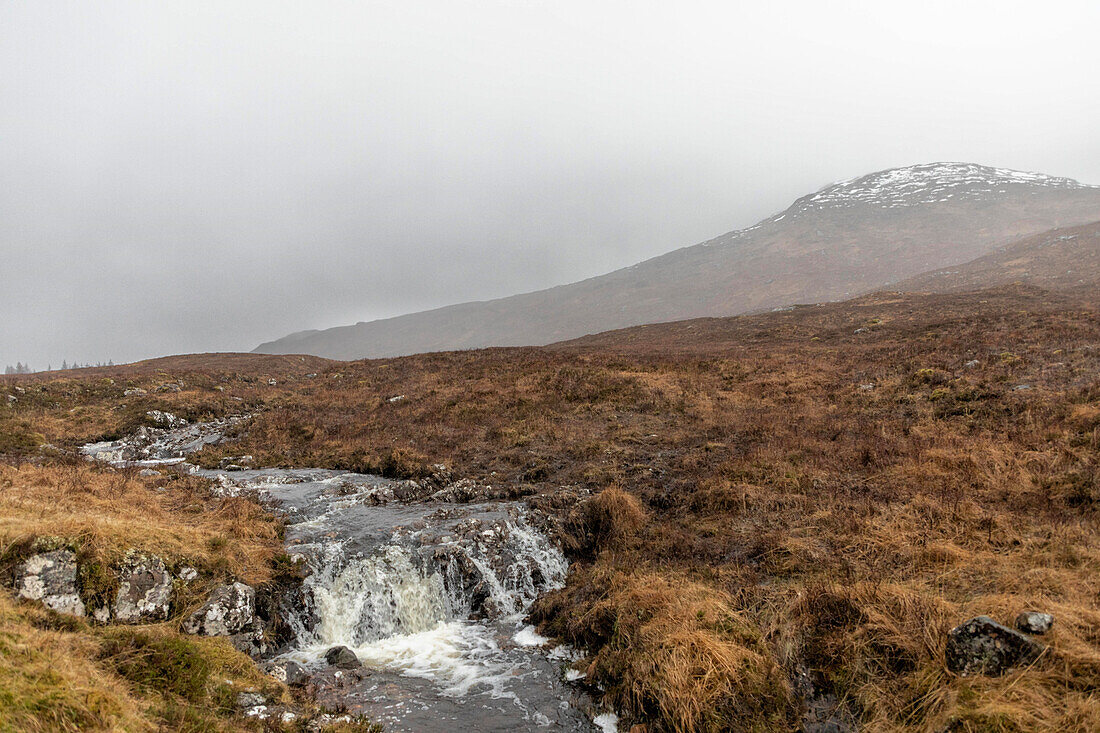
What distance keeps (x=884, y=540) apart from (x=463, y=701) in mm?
8274

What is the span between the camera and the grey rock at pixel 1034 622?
5512mm

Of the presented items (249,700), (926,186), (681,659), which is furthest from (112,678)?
(926,186)

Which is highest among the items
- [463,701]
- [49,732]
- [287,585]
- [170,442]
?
[170,442]

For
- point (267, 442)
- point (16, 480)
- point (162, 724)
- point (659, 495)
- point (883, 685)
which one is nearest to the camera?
point (162, 724)

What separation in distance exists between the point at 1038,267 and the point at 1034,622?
252 ft

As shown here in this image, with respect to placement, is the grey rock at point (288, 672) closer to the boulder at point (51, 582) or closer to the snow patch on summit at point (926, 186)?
the boulder at point (51, 582)

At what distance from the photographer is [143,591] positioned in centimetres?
796

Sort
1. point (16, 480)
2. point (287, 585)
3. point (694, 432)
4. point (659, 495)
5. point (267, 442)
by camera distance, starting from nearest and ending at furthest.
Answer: point (287, 585)
point (16, 480)
point (659, 495)
point (694, 432)
point (267, 442)

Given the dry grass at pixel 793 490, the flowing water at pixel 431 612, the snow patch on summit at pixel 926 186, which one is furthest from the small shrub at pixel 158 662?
the snow patch on summit at pixel 926 186

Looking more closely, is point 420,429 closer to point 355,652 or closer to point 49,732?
point 355,652

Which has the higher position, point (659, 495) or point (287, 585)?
point (287, 585)

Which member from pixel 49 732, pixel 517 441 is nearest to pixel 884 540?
pixel 49 732

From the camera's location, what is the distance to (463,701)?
7.89 metres

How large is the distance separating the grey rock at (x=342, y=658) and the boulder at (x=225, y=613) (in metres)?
1.55
